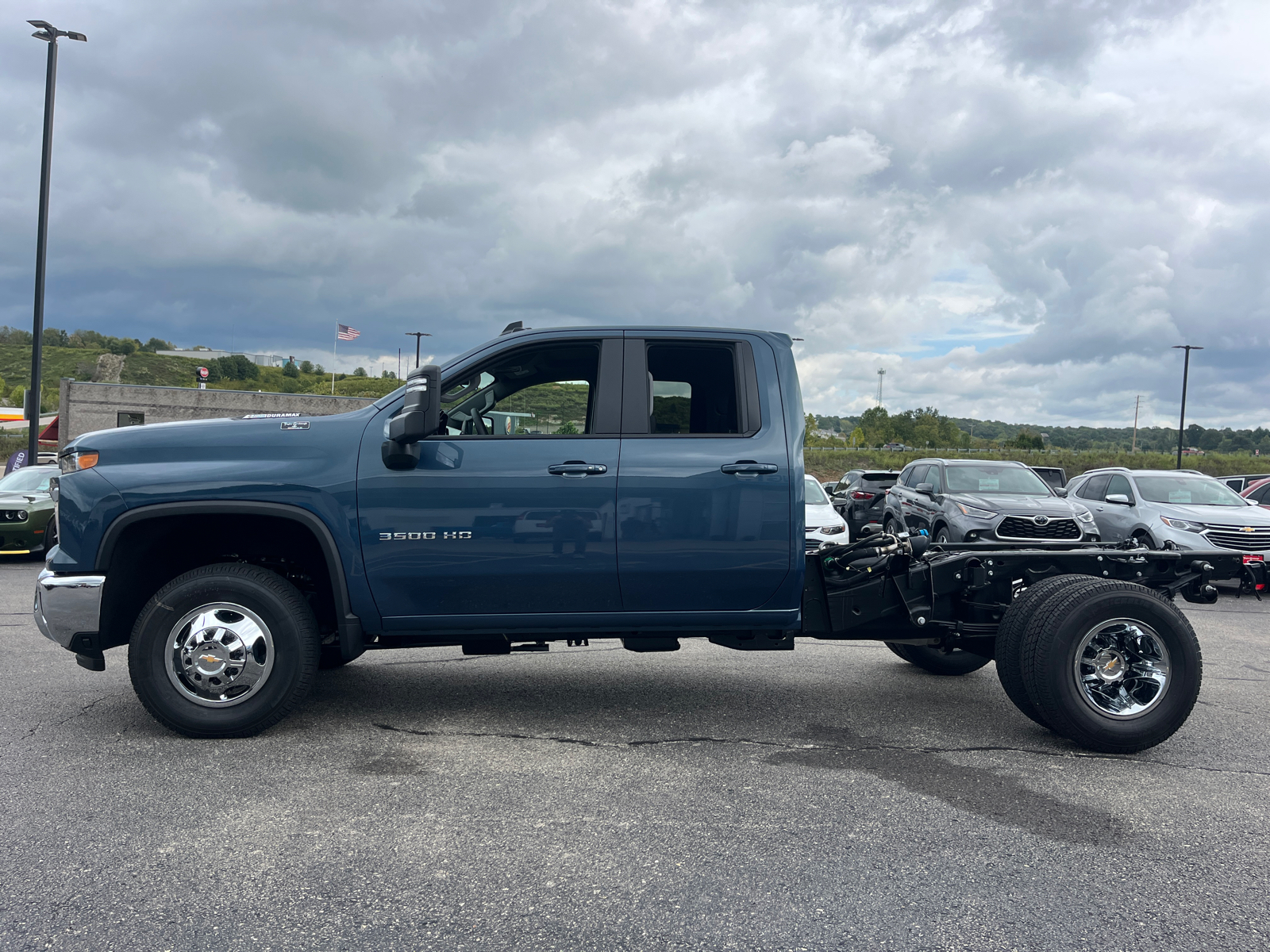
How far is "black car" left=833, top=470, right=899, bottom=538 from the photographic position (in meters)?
19.0

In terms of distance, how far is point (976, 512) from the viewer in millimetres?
12688

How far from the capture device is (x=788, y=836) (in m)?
3.41

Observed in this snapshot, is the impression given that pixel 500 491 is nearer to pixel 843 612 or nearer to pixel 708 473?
pixel 708 473

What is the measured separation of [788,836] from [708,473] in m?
1.79

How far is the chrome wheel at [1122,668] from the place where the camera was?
14.8ft

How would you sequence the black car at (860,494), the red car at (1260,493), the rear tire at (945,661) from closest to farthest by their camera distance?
the rear tire at (945,661), the red car at (1260,493), the black car at (860,494)

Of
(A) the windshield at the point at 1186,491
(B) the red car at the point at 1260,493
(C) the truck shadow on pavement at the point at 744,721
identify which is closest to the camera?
(C) the truck shadow on pavement at the point at 744,721

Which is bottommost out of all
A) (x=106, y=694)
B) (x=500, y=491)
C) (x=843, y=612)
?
(x=106, y=694)

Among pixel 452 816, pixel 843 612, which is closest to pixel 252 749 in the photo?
pixel 452 816

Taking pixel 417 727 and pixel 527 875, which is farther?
pixel 417 727

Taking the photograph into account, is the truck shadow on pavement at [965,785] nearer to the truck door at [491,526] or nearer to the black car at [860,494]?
the truck door at [491,526]

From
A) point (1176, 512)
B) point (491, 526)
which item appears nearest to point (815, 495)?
point (1176, 512)

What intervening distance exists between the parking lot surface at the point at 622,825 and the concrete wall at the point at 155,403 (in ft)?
138

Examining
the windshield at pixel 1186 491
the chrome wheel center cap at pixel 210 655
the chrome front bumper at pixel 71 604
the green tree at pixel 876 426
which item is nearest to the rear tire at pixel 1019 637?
the chrome wheel center cap at pixel 210 655
